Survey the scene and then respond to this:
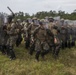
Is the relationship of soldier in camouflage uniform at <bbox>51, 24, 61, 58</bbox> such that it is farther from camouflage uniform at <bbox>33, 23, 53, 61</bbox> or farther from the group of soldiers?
camouflage uniform at <bbox>33, 23, 53, 61</bbox>

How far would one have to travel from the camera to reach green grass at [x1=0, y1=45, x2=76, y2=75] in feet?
41.4

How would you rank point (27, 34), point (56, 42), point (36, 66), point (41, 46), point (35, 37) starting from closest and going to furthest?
point (36, 66) → point (41, 46) → point (35, 37) → point (56, 42) → point (27, 34)

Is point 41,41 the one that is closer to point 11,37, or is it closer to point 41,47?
point 41,47

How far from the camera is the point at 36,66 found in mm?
13500

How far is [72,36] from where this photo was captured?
70.0ft

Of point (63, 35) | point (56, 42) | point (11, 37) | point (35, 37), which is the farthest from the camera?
point (63, 35)

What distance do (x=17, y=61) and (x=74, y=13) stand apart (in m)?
49.9

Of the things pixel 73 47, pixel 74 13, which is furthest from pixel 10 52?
pixel 74 13

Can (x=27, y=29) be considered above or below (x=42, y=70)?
above

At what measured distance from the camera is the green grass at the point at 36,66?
41.4ft

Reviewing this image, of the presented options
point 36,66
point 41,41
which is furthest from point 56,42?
point 36,66

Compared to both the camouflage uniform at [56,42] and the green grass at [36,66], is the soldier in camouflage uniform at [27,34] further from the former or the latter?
the camouflage uniform at [56,42]

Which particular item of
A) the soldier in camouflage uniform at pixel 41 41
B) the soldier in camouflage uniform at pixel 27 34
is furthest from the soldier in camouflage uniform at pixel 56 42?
the soldier in camouflage uniform at pixel 27 34

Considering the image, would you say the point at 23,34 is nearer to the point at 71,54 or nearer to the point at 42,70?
the point at 71,54
